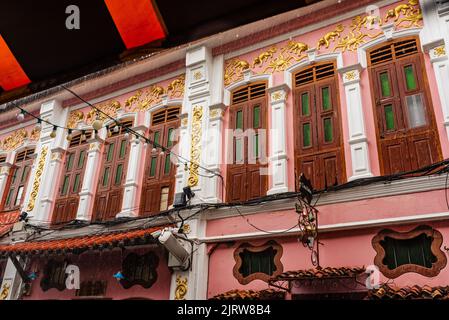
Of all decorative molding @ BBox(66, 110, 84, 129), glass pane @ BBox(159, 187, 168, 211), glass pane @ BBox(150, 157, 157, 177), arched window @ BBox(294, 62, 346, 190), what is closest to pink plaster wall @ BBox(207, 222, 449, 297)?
arched window @ BBox(294, 62, 346, 190)

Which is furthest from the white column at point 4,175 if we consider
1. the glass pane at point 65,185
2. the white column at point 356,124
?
the white column at point 356,124

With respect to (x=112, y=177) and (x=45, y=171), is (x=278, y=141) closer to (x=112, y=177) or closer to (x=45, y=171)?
(x=112, y=177)

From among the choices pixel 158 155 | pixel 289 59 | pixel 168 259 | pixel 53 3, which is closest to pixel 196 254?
pixel 168 259

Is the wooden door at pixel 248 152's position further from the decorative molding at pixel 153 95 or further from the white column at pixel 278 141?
the decorative molding at pixel 153 95

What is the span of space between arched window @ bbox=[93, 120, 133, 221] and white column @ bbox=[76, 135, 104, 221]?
15 cm

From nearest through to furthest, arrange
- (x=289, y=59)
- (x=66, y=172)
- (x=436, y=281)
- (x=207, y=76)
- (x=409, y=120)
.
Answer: (x=436, y=281)
(x=409, y=120)
(x=289, y=59)
(x=207, y=76)
(x=66, y=172)

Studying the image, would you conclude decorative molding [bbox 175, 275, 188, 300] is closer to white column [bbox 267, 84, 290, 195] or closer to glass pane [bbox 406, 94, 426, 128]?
white column [bbox 267, 84, 290, 195]

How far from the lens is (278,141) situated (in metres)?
7.72

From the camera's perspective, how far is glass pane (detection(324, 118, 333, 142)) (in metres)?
7.28

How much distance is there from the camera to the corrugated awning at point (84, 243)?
743 centimetres

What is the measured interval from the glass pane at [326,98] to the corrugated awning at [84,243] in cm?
404

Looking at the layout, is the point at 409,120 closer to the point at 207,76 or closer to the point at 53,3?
the point at 207,76

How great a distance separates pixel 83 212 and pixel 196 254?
3537mm

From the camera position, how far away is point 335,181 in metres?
6.88
